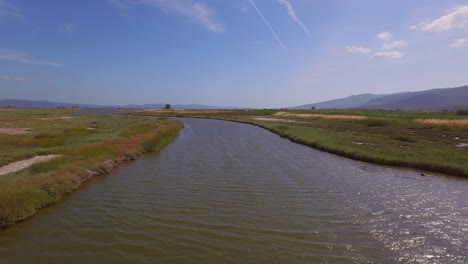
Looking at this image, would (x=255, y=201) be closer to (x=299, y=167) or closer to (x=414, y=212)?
(x=414, y=212)

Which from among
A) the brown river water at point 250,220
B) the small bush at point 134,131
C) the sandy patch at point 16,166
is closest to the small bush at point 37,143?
the sandy patch at point 16,166

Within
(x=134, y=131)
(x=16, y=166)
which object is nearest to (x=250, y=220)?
(x=16, y=166)

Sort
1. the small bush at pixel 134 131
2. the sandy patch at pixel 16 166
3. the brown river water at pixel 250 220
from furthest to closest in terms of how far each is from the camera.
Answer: the small bush at pixel 134 131, the sandy patch at pixel 16 166, the brown river water at pixel 250 220

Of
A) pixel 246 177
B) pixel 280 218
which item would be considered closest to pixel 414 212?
pixel 280 218

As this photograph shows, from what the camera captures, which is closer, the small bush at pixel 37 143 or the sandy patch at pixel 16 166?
the sandy patch at pixel 16 166

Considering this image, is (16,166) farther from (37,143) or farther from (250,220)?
(250,220)

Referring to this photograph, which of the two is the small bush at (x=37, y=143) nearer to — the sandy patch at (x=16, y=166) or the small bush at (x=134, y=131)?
the sandy patch at (x=16, y=166)

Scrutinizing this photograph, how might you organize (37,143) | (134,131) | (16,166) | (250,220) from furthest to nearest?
(134,131)
(37,143)
(16,166)
(250,220)

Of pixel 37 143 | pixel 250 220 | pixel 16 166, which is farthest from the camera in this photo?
pixel 37 143
